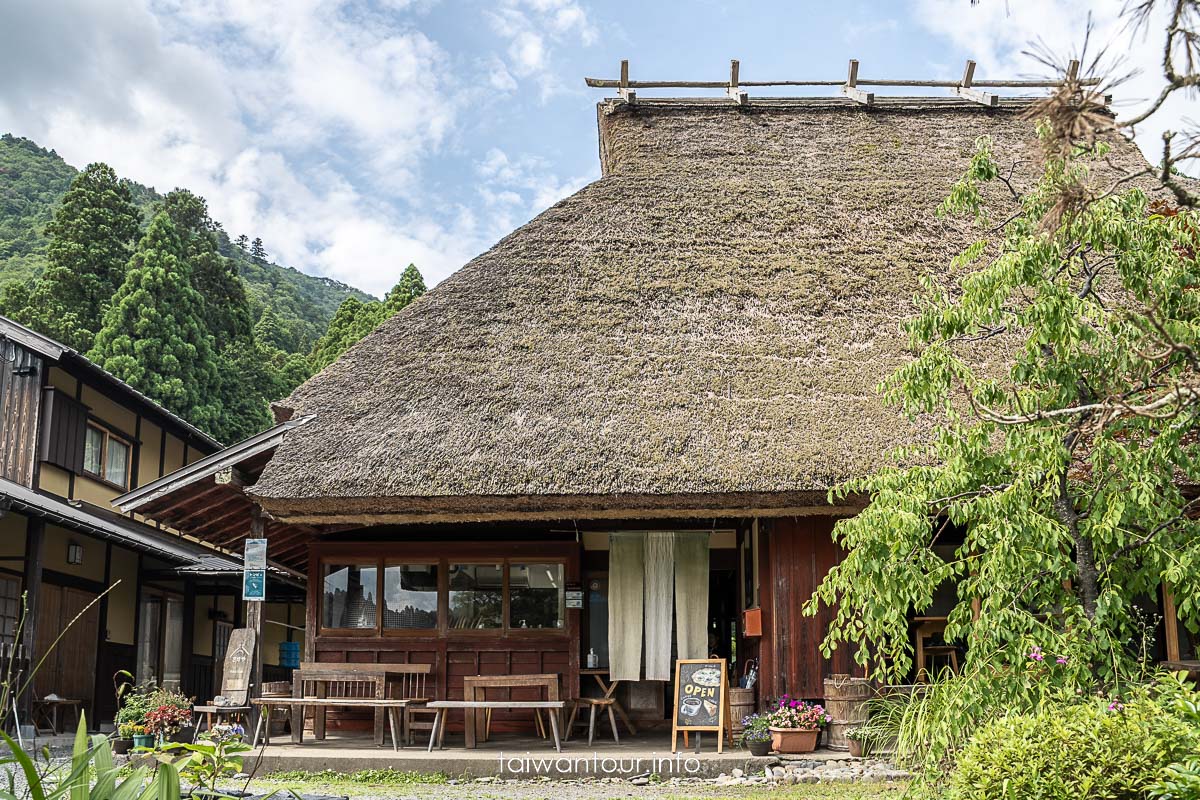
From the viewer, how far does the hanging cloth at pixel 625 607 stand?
11.7 meters

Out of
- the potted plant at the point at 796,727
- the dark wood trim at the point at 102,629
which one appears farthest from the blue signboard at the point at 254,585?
the dark wood trim at the point at 102,629

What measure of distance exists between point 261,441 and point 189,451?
1096cm

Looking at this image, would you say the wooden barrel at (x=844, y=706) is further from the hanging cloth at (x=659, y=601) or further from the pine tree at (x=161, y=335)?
the pine tree at (x=161, y=335)

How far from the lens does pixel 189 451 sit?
20188 millimetres

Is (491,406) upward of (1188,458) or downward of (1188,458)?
upward

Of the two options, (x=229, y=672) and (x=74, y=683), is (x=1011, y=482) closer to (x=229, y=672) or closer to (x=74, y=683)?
(x=229, y=672)

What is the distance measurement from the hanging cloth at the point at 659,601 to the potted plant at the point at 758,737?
2.18 meters

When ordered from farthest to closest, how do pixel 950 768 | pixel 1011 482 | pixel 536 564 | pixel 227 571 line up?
pixel 227 571
pixel 536 564
pixel 1011 482
pixel 950 768

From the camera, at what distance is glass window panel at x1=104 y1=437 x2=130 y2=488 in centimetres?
1686

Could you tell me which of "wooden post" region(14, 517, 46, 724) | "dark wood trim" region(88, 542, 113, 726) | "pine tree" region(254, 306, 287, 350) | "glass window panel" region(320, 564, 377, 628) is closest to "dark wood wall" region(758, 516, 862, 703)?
"glass window panel" region(320, 564, 377, 628)

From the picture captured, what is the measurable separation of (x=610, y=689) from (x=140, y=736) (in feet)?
14.9

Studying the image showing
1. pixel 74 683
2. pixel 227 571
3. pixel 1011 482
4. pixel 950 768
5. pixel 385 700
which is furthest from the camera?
pixel 227 571

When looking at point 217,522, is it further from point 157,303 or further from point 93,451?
point 157,303

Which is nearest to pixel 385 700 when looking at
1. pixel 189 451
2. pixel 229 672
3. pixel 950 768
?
pixel 229 672
